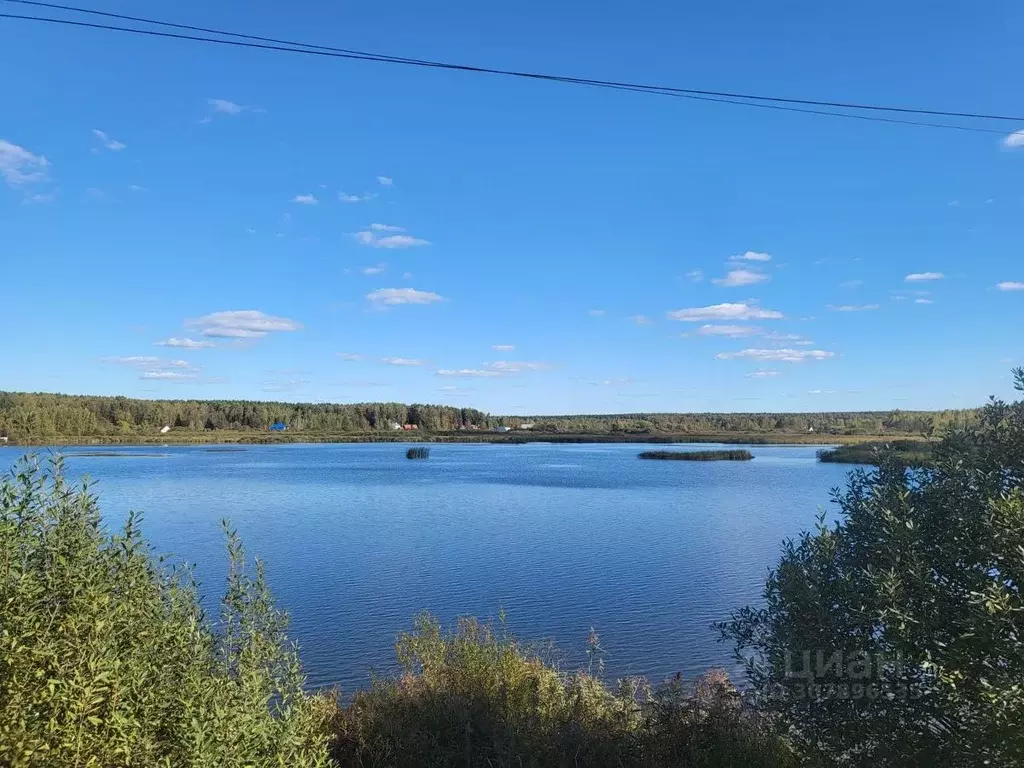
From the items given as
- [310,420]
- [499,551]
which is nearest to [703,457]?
[499,551]

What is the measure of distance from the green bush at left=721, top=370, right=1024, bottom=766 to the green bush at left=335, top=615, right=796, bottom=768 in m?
1.64

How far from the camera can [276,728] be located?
4.33m

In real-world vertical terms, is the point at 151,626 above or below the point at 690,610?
above

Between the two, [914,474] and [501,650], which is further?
[501,650]

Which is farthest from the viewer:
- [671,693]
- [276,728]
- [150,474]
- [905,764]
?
[150,474]

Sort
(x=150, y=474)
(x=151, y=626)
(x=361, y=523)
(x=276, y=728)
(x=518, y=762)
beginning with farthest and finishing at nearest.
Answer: (x=150, y=474)
(x=361, y=523)
(x=518, y=762)
(x=151, y=626)
(x=276, y=728)

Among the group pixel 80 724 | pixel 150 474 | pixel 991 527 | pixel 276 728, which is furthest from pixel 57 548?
pixel 150 474

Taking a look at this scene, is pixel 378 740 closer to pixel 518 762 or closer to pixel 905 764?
pixel 518 762

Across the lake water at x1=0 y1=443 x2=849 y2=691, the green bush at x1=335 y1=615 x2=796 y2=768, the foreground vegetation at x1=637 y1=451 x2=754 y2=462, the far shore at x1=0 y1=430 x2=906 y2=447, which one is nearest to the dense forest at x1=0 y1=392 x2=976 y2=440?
the far shore at x1=0 y1=430 x2=906 y2=447

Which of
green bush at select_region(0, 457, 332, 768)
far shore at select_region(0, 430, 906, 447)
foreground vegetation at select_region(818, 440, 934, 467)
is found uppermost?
foreground vegetation at select_region(818, 440, 934, 467)

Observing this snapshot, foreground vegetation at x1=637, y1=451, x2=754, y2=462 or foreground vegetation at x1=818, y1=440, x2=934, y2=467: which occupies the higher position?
foreground vegetation at x1=818, y1=440, x2=934, y2=467

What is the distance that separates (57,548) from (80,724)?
1283 millimetres

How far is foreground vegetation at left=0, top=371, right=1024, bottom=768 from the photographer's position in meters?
3.77

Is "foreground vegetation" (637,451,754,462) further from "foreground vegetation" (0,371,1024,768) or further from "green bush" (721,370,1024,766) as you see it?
"green bush" (721,370,1024,766)
